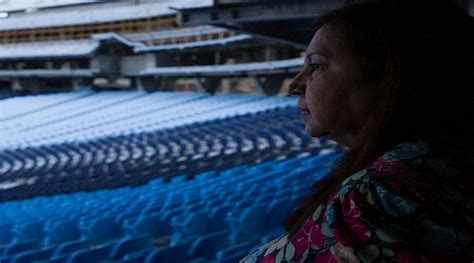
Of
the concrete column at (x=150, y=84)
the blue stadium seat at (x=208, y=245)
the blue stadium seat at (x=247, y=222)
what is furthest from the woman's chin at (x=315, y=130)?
the concrete column at (x=150, y=84)

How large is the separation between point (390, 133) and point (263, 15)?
4.57 metres

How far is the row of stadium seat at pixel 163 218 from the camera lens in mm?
2984

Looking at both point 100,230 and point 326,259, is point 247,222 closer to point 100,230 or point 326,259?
point 100,230

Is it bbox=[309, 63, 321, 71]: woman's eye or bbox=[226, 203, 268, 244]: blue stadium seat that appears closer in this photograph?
bbox=[309, 63, 321, 71]: woman's eye

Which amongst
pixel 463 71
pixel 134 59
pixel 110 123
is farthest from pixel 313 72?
pixel 134 59

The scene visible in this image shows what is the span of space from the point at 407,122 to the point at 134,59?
20.1 metres

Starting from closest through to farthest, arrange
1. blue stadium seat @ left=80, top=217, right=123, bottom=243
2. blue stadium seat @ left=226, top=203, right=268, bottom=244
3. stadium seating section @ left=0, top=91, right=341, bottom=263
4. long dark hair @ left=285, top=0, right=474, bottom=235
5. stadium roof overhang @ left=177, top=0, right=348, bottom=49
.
→ 1. long dark hair @ left=285, top=0, right=474, bottom=235
2. stadium seating section @ left=0, top=91, right=341, bottom=263
3. blue stadium seat @ left=226, top=203, right=268, bottom=244
4. blue stadium seat @ left=80, top=217, right=123, bottom=243
5. stadium roof overhang @ left=177, top=0, right=348, bottom=49

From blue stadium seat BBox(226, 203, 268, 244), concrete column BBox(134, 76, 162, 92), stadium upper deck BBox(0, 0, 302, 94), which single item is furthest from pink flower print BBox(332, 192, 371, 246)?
concrete column BBox(134, 76, 162, 92)

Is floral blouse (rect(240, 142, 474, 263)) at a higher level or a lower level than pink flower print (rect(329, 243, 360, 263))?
higher

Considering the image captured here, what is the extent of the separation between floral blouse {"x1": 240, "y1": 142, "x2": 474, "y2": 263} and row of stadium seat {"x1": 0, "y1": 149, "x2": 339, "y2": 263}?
144 centimetres

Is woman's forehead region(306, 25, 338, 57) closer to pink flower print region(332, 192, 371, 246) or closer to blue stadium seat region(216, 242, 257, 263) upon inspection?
pink flower print region(332, 192, 371, 246)

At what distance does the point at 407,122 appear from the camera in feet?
2.55

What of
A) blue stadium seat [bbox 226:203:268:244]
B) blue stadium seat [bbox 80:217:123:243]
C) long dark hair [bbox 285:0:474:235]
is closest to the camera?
long dark hair [bbox 285:0:474:235]

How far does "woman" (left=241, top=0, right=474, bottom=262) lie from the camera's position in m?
0.66
